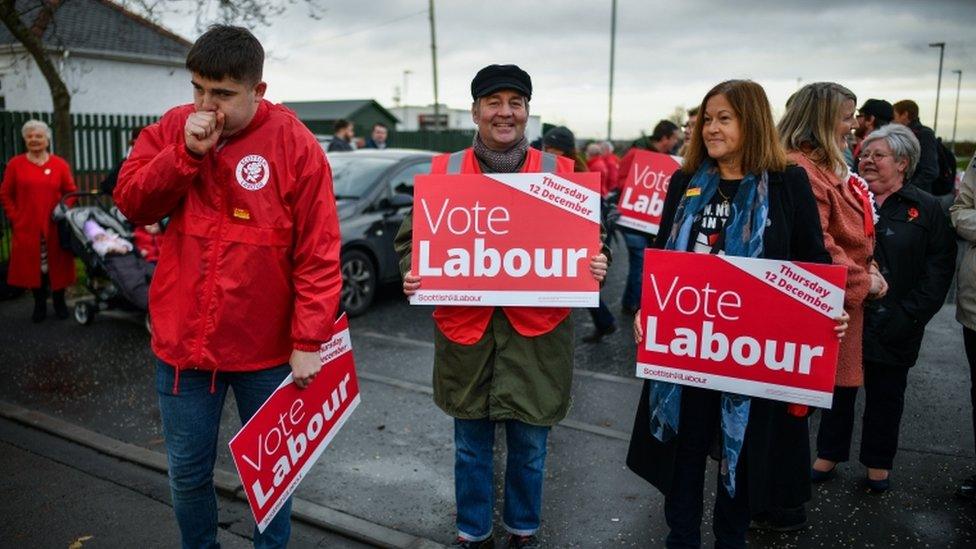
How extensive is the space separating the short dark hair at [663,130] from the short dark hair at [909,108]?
2300 mm

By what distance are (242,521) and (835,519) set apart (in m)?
3.05

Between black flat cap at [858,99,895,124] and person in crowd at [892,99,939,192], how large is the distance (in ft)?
0.53

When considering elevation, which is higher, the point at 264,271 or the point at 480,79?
the point at 480,79

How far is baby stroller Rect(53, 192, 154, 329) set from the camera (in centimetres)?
730

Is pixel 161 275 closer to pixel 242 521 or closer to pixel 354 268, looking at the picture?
pixel 242 521

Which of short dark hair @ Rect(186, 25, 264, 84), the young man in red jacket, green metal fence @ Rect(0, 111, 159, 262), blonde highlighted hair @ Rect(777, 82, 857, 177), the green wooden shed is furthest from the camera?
the green wooden shed

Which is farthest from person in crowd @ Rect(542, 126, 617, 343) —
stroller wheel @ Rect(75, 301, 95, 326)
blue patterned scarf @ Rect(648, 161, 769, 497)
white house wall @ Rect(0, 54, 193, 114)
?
white house wall @ Rect(0, 54, 193, 114)

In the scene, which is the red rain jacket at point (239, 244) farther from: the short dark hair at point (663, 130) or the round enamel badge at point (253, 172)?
the short dark hair at point (663, 130)

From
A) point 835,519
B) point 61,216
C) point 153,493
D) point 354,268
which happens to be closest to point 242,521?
point 153,493

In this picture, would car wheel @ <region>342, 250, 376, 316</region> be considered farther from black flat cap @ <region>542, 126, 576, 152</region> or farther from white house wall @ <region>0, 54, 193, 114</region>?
white house wall @ <region>0, 54, 193, 114</region>

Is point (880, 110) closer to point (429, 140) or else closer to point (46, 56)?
point (46, 56)

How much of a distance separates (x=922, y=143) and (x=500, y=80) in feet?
20.7

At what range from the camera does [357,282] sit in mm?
8531

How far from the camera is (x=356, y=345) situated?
7.38 meters
